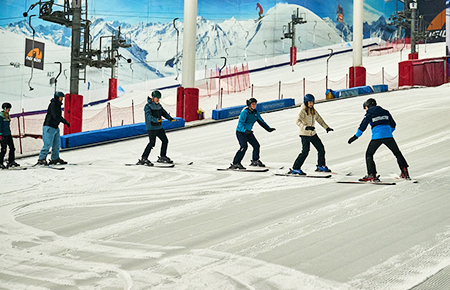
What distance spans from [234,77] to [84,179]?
32.0 m

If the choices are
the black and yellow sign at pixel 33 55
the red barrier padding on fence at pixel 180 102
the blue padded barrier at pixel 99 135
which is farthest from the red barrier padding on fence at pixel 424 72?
the black and yellow sign at pixel 33 55

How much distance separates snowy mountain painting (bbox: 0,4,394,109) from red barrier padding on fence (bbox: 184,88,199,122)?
44.6 ft

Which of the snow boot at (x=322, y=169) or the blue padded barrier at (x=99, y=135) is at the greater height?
the blue padded barrier at (x=99, y=135)

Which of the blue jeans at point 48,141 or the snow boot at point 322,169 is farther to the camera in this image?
the blue jeans at point 48,141

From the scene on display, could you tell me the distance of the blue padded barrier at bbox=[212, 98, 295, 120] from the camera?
Result: 2009cm

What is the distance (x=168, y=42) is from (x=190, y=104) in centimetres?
2013

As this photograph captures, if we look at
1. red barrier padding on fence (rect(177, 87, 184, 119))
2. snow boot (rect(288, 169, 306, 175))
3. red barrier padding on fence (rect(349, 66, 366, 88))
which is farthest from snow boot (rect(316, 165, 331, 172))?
red barrier padding on fence (rect(349, 66, 366, 88))

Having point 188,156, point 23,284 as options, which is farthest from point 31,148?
point 23,284

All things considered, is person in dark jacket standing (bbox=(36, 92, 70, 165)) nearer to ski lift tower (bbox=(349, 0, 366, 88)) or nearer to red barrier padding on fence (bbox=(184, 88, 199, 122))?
red barrier padding on fence (bbox=(184, 88, 199, 122))

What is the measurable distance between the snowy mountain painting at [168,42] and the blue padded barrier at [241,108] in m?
13.7

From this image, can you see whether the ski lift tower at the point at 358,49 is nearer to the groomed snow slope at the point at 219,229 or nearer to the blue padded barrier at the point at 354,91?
the blue padded barrier at the point at 354,91

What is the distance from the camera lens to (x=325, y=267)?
3734 millimetres

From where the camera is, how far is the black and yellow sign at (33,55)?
30.4 meters

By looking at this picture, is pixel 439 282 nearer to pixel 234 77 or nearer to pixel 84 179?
pixel 84 179
